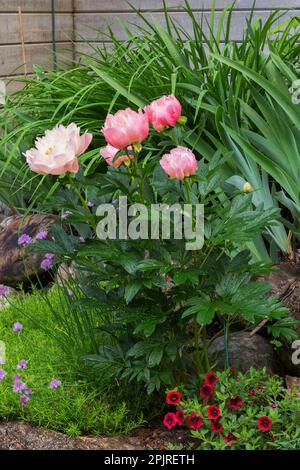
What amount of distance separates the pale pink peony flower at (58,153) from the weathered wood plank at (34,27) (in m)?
3.11

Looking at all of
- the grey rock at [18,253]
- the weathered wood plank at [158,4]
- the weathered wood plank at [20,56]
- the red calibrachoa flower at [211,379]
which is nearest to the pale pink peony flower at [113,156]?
the red calibrachoa flower at [211,379]

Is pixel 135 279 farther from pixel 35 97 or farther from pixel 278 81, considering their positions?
pixel 35 97

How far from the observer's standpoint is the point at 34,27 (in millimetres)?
5664

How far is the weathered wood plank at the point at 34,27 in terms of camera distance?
540cm

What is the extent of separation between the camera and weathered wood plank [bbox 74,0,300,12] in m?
5.35

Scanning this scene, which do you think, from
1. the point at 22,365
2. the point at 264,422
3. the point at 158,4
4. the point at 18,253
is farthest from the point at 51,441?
the point at 158,4

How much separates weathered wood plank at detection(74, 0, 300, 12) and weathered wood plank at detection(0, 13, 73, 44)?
0.48ft

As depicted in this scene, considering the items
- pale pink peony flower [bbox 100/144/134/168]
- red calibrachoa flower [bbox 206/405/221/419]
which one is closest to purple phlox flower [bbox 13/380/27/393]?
red calibrachoa flower [bbox 206/405/221/419]

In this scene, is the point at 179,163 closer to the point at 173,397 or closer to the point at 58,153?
the point at 58,153

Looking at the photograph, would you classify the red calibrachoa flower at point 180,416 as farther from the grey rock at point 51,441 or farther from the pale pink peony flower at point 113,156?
the pale pink peony flower at point 113,156

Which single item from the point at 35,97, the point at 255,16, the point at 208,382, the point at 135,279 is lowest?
the point at 208,382

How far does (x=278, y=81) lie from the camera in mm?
3584

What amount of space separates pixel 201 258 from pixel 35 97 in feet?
7.06

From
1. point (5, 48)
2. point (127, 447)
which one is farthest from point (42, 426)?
point (5, 48)
